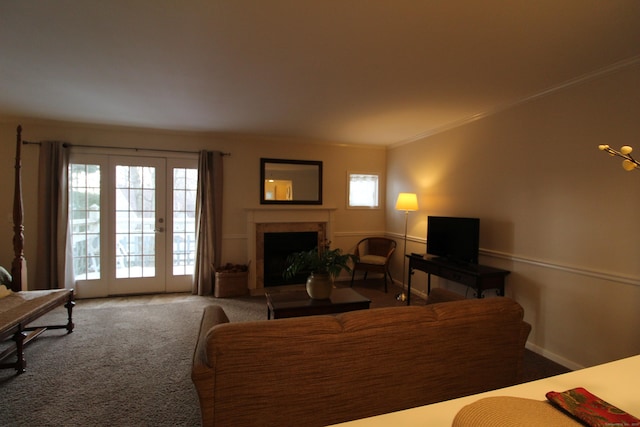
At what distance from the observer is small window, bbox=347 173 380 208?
18.5ft

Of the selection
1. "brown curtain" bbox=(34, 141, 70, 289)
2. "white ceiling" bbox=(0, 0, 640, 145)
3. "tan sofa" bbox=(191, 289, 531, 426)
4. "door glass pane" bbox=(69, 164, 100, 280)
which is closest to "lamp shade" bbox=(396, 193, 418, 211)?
"white ceiling" bbox=(0, 0, 640, 145)

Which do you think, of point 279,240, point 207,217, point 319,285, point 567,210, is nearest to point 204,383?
point 319,285

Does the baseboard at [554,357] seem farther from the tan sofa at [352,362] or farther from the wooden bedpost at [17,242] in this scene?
the wooden bedpost at [17,242]

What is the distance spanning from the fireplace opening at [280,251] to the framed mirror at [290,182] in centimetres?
55

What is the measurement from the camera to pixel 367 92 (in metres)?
3.02

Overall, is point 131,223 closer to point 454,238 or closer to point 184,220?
point 184,220

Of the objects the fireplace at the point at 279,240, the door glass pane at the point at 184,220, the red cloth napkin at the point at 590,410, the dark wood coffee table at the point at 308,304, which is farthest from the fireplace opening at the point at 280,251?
the red cloth napkin at the point at 590,410

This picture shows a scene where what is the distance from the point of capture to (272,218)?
4996 millimetres

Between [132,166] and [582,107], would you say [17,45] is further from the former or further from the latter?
[582,107]

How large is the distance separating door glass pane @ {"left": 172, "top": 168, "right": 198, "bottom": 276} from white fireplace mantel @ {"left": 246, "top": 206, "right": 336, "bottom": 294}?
34.7 inches

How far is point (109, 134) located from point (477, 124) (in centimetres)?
499

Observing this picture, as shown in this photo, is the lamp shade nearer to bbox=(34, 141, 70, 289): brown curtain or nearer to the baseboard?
the baseboard

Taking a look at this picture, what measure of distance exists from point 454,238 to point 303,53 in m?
2.71

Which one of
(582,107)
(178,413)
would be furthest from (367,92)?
(178,413)
